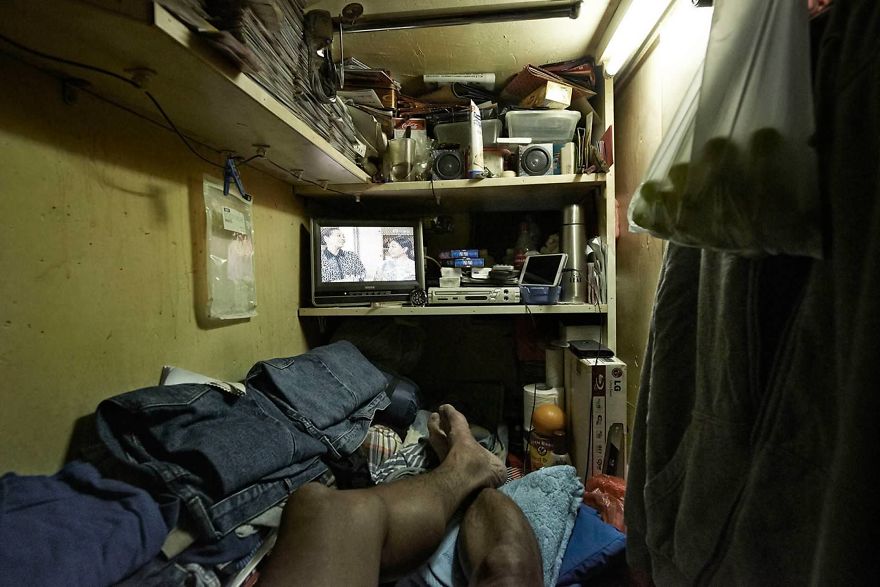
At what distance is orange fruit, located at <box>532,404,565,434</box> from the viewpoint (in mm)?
1205

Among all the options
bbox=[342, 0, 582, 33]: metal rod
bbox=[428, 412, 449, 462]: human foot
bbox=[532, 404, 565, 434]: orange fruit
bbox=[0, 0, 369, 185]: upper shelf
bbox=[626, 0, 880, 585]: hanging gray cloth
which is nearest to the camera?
bbox=[626, 0, 880, 585]: hanging gray cloth

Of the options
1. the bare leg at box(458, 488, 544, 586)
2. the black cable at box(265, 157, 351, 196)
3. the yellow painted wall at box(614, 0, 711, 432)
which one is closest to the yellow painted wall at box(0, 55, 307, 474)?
the black cable at box(265, 157, 351, 196)

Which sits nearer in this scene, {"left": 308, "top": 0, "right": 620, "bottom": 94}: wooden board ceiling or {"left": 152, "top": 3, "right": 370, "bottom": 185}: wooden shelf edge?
{"left": 152, "top": 3, "right": 370, "bottom": 185}: wooden shelf edge

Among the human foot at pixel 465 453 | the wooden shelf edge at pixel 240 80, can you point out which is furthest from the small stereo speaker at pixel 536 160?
the human foot at pixel 465 453

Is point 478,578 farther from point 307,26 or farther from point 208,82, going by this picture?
point 307,26

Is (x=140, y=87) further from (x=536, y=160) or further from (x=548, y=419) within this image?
(x=548, y=419)

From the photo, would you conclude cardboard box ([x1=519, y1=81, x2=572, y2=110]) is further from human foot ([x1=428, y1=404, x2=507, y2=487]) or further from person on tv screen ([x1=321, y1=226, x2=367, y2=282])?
human foot ([x1=428, y1=404, x2=507, y2=487])

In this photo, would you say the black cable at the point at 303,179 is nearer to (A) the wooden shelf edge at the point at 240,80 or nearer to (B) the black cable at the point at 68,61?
(A) the wooden shelf edge at the point at 240,80

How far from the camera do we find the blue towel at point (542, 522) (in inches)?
29.9

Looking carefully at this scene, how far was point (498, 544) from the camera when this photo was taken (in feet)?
2.42

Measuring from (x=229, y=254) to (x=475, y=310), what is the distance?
29.4 inches

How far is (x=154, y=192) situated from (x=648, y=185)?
93 centimetres

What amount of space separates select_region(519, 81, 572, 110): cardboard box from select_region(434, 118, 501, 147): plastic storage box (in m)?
0.15

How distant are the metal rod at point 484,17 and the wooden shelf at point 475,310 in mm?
831
